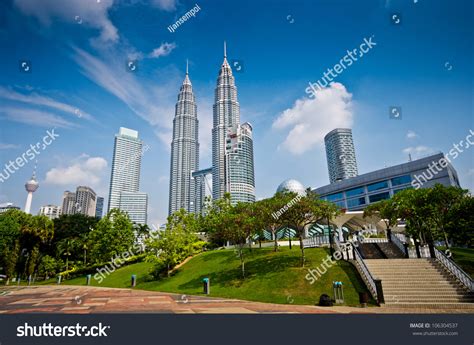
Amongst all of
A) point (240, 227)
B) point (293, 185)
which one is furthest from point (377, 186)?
point (240, 227)

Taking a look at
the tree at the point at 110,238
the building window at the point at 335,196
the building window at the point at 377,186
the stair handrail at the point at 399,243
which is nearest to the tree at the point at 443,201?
the stair handrail at the point at 399,243

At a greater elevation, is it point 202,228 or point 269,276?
point 202,228

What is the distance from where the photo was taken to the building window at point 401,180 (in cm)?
8531

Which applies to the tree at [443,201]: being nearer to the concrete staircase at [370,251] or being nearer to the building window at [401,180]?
the concrete staircase at [370,251]

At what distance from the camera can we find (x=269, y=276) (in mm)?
21797

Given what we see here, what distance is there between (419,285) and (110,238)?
42.7m

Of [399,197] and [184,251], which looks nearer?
[399,197]

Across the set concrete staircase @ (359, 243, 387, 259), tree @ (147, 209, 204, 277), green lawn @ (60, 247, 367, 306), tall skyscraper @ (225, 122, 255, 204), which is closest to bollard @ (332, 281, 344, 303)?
green lawn @ (60, 247, 367, 306)

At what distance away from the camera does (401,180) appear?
87062 millimetres
